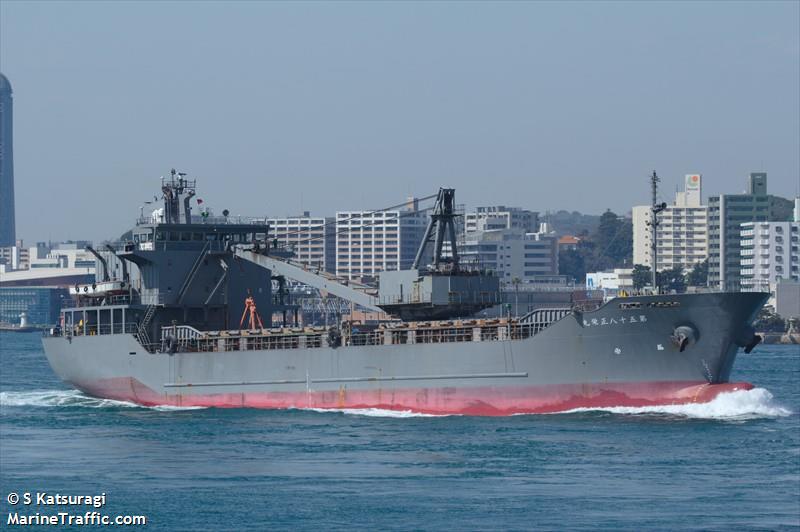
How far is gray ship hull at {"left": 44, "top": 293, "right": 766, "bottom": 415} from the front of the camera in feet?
149

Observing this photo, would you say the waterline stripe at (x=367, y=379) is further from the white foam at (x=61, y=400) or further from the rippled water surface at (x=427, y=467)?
the rippled water surface at (x=427, y=467)

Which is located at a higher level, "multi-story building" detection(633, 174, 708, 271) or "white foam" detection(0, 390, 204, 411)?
"multi-story building" detection(633, 174, 708, 271)

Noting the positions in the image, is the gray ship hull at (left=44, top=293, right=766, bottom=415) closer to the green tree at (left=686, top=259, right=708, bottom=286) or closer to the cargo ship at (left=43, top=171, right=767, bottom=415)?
the cargo ship at (left=43, top=171, right=767, bottom=415)

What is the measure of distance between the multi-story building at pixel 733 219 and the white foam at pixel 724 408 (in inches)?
4858

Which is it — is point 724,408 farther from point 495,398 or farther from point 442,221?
point 442,221

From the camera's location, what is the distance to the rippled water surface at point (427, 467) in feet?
106

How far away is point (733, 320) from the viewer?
45531 millimetres

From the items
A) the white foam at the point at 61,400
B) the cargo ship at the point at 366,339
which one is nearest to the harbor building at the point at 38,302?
the white foam at the point at 61,400

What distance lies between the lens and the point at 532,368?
47.1 m

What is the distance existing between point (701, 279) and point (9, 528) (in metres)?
148

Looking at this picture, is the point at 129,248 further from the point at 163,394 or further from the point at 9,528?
the point at 9,528

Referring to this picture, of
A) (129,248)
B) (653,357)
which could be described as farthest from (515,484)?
(129,248)

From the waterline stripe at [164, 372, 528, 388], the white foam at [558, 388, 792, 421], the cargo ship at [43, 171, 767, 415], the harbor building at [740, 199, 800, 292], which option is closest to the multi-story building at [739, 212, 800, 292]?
the harbor building at [740, 199, 800, 292]

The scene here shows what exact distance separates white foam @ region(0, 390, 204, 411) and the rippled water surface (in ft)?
17.4
